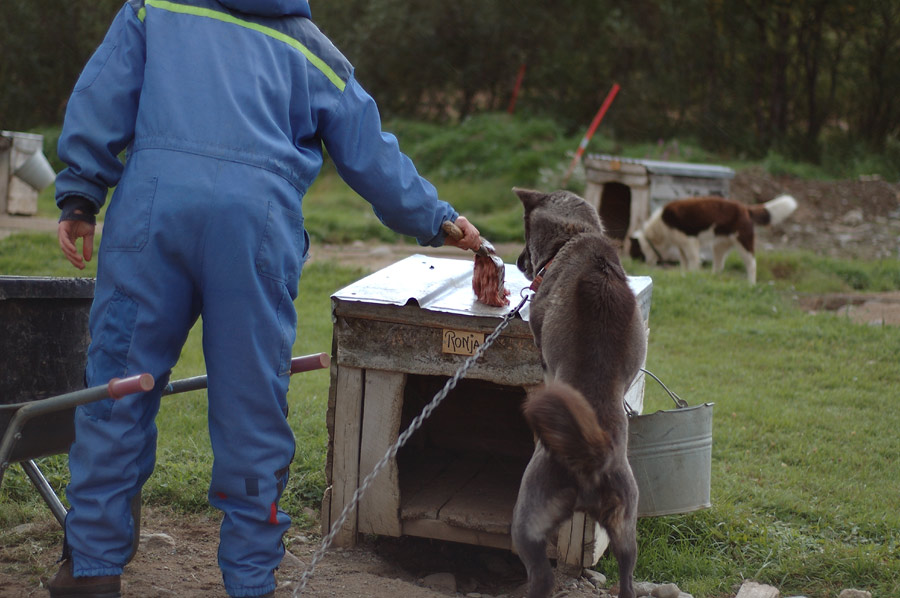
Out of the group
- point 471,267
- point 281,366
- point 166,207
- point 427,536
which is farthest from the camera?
point 471,267

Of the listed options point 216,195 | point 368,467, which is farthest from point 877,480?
point 216,195

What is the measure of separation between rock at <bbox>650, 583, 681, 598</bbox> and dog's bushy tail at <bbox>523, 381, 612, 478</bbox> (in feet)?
3.88

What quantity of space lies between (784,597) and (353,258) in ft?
23.2

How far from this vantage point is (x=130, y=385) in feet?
7.55

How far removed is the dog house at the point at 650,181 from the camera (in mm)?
10875

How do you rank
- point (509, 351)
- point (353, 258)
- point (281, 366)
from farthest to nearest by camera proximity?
point (353, 258) → point (509, 351) → point (281, 366)

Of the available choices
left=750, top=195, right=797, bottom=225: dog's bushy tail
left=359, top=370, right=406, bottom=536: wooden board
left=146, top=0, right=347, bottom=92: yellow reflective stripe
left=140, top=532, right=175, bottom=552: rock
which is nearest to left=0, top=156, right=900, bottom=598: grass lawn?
left=140, top=532, right=175, bottom=552: rock

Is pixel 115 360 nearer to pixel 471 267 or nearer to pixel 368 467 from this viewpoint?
pixel 368 467

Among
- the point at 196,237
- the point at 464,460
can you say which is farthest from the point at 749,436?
the point at 196,237

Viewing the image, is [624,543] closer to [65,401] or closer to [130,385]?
[130,385]

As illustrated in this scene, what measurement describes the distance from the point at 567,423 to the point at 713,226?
761 cm

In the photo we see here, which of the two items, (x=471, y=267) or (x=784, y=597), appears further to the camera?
(x=471, y=267)

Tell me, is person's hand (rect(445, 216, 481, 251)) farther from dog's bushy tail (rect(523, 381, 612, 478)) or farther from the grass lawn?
the grass lawn

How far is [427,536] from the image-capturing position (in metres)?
3.86
